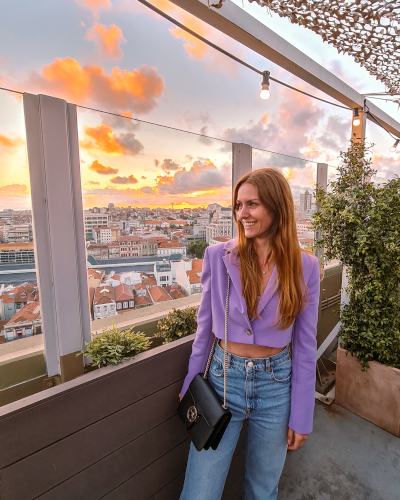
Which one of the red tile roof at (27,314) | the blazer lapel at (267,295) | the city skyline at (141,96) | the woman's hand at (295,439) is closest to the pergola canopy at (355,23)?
the city skyline at (141,96)

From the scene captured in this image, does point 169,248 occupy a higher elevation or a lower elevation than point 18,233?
lower

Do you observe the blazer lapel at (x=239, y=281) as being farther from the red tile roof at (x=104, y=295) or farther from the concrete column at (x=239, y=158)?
the concrete column at (x=239, y=158)

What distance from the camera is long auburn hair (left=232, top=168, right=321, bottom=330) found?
109 centimetres

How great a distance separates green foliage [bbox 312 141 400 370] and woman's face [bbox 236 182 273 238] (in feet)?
4.62

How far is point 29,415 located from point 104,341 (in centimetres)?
46

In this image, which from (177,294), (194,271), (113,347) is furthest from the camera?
(194,271)

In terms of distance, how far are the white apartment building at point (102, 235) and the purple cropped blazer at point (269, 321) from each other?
2.59 ft

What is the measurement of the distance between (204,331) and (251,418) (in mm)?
457

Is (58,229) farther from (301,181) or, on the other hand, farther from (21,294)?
(301,181)

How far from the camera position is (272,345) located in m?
1.12

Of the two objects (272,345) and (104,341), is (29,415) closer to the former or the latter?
(104,341)

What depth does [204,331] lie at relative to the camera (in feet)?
4.08

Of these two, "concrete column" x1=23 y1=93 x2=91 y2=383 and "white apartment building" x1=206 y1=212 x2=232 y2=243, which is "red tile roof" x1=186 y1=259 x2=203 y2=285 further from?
"concrete column" x1=23 y1=93 x2=91 y2=383

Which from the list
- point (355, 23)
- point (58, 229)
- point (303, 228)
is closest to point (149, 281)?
point (58, 229)
